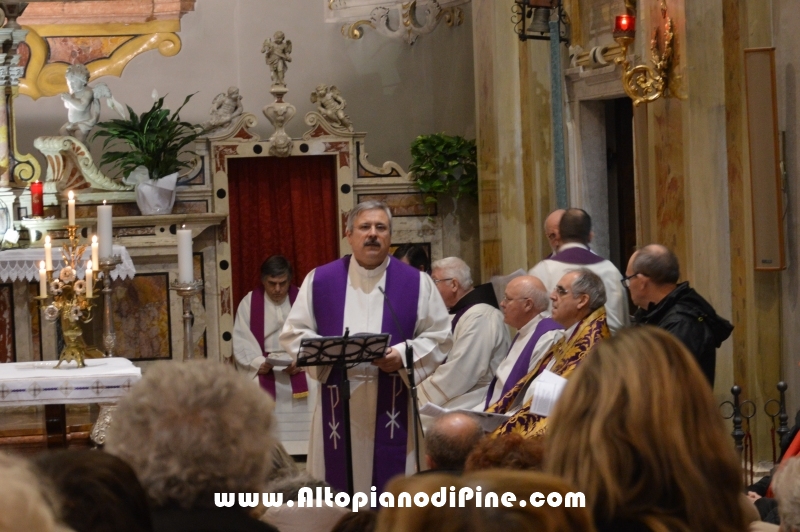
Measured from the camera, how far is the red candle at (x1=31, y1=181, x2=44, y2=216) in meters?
9.09

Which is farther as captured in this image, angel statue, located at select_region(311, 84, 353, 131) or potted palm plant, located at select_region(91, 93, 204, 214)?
angel statue, located at select_region(311, 84, 353, 131)

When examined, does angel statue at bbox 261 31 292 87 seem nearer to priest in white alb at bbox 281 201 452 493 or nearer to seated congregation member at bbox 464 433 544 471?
priest in white alb at bbox 281 201 452 493

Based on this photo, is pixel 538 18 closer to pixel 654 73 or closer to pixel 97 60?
pixel 654 73

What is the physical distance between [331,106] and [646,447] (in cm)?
795

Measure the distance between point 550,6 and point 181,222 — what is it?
3514mm

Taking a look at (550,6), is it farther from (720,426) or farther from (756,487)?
(720,426)

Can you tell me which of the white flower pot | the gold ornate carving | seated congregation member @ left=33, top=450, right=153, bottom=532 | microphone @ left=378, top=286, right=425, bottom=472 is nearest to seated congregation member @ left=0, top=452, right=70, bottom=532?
seated congregation member @ left=33, top=450, right=153, bottom=532

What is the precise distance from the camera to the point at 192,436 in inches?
77.3

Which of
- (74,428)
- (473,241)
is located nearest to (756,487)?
(74,428)

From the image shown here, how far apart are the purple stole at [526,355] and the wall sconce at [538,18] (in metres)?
3.42

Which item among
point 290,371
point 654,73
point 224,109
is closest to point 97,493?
point 654,73

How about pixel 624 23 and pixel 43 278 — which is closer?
pixel 43 278

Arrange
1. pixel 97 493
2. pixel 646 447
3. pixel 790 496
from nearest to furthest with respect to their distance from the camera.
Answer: pixel 97 493
pixel 646 447
pixel 790 496

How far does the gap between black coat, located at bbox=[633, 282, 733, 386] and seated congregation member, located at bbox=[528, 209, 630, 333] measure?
1460 millimetres
